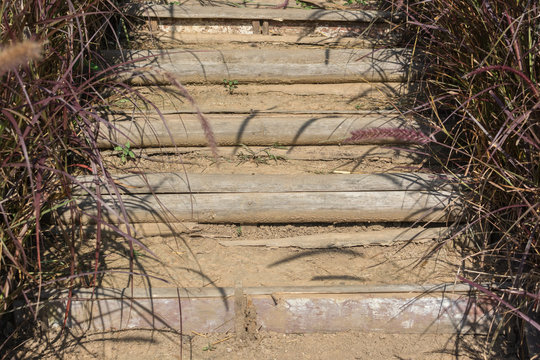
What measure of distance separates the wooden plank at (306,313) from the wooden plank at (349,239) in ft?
1.40

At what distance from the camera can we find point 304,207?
300 cm

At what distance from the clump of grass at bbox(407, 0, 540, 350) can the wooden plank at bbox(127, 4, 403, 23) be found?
125cm

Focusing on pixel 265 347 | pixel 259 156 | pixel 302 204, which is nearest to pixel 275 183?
pixel 302 204

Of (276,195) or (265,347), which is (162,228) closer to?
(276,195)

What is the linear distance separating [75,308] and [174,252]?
0.58 m

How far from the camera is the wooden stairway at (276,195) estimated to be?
2.57 m

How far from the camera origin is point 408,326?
2605 mm

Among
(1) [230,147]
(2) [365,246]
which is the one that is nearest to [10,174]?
(1) [230,147]

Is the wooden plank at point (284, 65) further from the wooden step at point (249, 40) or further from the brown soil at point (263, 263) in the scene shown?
the brown soil at point (263, 263)

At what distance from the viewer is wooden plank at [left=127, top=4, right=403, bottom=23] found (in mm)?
4199

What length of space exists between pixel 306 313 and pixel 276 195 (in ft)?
2.33

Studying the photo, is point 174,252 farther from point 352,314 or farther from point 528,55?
point 528,55

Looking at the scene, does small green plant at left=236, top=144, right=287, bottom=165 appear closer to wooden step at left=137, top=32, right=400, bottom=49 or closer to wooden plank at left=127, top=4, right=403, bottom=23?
wooden step at left=137, top=32, right=400, bottom=49

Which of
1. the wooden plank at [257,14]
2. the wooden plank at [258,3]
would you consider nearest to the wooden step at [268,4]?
the wooden plank at [258,3]
